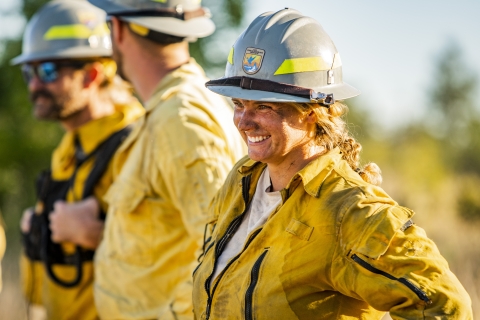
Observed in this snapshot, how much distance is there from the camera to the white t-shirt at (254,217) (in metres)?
2.97

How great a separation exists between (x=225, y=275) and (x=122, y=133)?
2.70 m

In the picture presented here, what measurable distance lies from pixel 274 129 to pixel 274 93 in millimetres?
138

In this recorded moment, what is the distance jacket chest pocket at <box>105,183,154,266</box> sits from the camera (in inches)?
162

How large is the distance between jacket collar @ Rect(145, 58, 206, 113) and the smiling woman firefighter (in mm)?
1168

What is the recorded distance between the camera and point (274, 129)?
112 inches

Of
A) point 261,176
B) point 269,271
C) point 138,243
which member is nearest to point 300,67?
point 261,176

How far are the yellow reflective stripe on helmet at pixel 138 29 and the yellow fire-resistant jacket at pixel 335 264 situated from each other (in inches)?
75.5

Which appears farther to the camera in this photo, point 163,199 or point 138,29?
point 138,29

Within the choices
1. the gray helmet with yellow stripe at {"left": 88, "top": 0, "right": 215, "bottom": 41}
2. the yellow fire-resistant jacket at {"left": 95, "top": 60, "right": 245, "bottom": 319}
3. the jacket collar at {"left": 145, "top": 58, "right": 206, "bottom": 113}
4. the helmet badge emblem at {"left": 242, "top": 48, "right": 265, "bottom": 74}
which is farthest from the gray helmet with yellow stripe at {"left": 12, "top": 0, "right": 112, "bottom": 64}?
the helmet badge emblem at {"left": 242, "top": 48, "right": 265, "bottom": 74}

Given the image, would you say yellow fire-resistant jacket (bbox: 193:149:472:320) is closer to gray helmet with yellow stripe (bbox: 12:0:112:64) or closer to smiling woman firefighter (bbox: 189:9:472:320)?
smiling woman firefighter (bbox: 189:9:472:320)

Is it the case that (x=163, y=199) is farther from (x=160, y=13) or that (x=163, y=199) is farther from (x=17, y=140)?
(x=17, y=140)

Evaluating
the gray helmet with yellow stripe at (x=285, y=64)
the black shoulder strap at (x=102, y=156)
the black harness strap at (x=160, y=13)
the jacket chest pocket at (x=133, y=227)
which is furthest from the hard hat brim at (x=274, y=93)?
the black shoulder strap at (x=102, y=156)

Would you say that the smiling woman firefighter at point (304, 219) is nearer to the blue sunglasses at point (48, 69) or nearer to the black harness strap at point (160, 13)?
the black harness strap at point (160, 13)

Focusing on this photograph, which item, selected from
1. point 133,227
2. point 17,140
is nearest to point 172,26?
point 133,227
